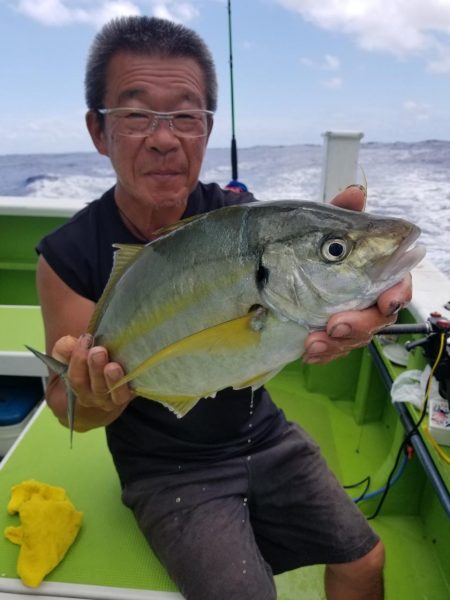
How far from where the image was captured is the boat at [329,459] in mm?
1821

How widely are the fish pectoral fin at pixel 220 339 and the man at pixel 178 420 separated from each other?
0.85 ft

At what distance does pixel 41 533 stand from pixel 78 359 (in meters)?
0.82

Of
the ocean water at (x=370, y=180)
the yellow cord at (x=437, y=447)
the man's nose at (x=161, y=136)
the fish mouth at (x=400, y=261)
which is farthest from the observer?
the ocean water at (x=370, y=180)

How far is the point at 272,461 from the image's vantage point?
6.32ft

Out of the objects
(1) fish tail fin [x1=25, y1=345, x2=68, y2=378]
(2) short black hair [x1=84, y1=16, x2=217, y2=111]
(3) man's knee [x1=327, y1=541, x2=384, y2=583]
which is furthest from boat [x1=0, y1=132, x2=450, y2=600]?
(2) short black hair [x1=84, y1=16, x2=217, y2=111]

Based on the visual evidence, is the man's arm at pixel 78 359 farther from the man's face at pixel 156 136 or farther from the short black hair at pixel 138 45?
the short black hair at pixel 138 45

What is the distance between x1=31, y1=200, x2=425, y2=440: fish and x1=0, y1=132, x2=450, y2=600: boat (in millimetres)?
855

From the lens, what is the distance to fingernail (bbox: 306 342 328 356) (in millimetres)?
1142

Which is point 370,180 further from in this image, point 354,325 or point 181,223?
point 354,325

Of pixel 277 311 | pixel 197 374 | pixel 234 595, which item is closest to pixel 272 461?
pixel 234 595

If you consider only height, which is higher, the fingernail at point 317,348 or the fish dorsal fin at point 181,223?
the fish dorsal fin at point 181,223

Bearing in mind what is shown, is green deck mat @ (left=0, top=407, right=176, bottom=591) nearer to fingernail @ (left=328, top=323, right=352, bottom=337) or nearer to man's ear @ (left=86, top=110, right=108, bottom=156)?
fingernail @ (left=328, top=323, right=352, bottom=337)

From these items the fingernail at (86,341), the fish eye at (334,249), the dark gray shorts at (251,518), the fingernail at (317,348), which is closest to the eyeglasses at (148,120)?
the fingernail at (86,341)

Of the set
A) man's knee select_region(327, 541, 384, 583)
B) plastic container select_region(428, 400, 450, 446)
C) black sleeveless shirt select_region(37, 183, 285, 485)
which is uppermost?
black sleeveless shirt select_region(37, 183, 285, 485)
